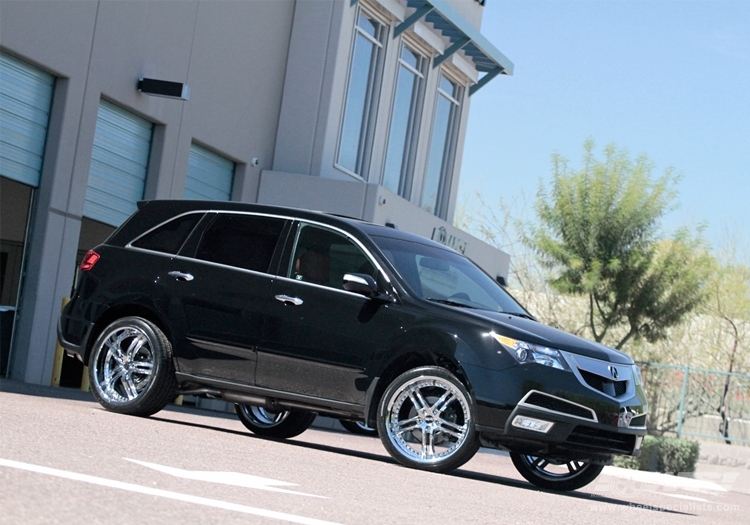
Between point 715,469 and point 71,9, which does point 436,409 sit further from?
point 715,469

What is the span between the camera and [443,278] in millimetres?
10125

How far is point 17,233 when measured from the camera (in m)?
17.0

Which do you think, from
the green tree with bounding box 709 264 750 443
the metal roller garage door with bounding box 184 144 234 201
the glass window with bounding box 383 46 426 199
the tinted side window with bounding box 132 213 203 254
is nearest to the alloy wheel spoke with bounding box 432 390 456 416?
the tinted side window with bounding box 132 213 203 254

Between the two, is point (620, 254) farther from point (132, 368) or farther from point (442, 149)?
point (132, 368)

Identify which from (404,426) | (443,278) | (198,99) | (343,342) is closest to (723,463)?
(198,99)

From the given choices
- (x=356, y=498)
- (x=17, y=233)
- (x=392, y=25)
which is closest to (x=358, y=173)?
Result: (x=392, y=25)

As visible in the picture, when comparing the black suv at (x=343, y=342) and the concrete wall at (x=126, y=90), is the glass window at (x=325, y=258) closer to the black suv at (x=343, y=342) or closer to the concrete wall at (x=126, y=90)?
the black suv at (x=343, y=342)

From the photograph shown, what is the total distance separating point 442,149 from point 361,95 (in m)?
4.90

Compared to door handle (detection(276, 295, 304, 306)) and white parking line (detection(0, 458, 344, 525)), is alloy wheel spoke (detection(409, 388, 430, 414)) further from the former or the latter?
white parking line (detection(0, 458, 344, 525))

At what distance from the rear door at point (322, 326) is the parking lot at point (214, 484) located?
1.77 feet

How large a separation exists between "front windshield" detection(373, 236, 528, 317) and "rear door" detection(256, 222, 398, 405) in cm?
29

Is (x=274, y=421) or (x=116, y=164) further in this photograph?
(x=116, y=164)

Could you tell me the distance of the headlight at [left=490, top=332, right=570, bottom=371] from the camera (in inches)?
351

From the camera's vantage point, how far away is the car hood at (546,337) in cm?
899
